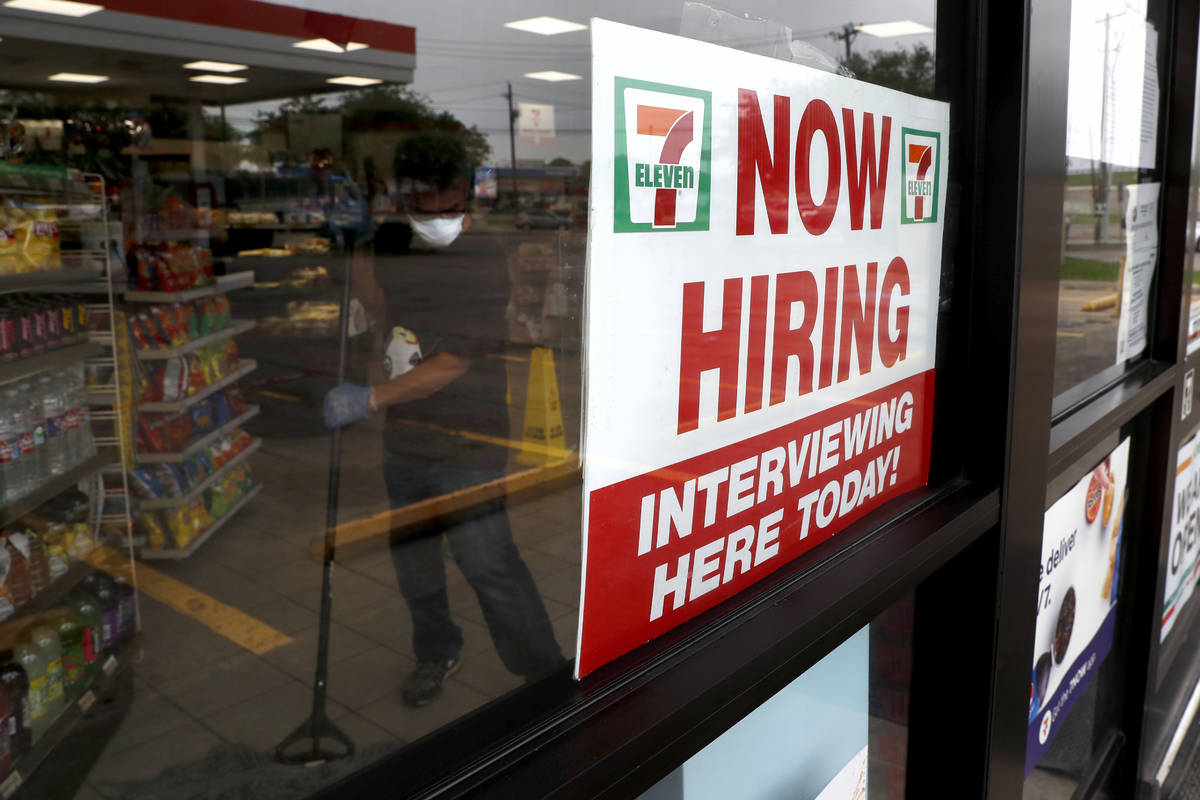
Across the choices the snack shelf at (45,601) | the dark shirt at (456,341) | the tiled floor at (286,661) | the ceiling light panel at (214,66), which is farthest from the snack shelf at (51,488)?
the ceiling light panel at (214,66)

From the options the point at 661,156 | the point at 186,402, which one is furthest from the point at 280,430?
the point at 661,156

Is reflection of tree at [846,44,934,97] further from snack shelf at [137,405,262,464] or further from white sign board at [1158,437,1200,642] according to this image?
snack shelf at [137,405,262,464]

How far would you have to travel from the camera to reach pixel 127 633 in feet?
Answer: 12.0

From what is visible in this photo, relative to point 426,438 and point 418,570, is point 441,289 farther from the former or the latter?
point 418,570

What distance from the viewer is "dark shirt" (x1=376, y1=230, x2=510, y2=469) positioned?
6.16 meters

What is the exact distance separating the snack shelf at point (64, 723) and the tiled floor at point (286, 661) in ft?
0.32

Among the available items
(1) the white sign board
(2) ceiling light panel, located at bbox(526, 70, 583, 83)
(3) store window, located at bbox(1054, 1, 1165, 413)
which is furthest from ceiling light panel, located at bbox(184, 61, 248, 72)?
(1) the white sign board

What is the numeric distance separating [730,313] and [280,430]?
6.67 m

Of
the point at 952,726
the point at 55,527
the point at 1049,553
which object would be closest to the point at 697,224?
the point at 952,726

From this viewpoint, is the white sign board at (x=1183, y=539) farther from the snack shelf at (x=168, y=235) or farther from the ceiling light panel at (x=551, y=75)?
the snack shelf at (x=168, y=235)

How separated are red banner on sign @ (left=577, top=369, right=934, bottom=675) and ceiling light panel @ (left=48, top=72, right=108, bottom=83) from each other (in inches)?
328

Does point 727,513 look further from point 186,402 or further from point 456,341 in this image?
point 456,341

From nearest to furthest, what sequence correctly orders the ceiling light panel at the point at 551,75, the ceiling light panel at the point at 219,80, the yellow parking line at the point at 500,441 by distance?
the ceiling light panel at the point at 551,75
the yellow parking line at the point at 500,441
the ceiling light panel at the point at 219,80

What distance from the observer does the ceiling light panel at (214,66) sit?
7695 mm
